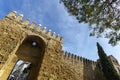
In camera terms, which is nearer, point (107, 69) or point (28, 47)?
point (28, 47)

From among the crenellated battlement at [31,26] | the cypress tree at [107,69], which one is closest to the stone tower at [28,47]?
the crenellated battlement at [31,26]

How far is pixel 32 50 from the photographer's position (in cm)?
989

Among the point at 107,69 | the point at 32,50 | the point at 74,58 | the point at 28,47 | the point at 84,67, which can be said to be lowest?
the point at 32,50

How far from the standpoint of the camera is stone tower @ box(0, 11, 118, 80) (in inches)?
314

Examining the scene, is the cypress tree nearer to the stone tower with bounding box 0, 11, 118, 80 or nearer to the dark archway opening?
the stone tower with bounding box 0, 11, 118, 80

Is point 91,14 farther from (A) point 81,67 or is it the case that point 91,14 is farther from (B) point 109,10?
(A) point 81,67

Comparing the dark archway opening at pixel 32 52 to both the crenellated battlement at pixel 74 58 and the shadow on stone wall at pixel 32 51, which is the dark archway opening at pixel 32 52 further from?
the crenellated battlement at pixel 74 58

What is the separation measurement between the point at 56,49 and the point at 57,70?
192 centimetres

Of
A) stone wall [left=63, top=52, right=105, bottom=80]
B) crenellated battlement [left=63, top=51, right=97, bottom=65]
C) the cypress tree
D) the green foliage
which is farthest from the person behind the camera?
crenellated battlement [left=63, top=51, right=97, bottom=65]

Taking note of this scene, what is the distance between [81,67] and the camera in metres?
14.1

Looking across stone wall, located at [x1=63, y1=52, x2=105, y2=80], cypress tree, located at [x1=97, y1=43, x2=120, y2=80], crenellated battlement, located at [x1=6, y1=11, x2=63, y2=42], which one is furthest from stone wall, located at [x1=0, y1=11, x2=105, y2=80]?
cypress tree, located at [x1=97, y1=43, x2=120, y2=80]

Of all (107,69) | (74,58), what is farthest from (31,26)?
(107,69)

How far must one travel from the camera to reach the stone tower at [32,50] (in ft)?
26.1

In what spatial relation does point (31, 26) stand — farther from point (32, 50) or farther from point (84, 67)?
point (84, 67)
